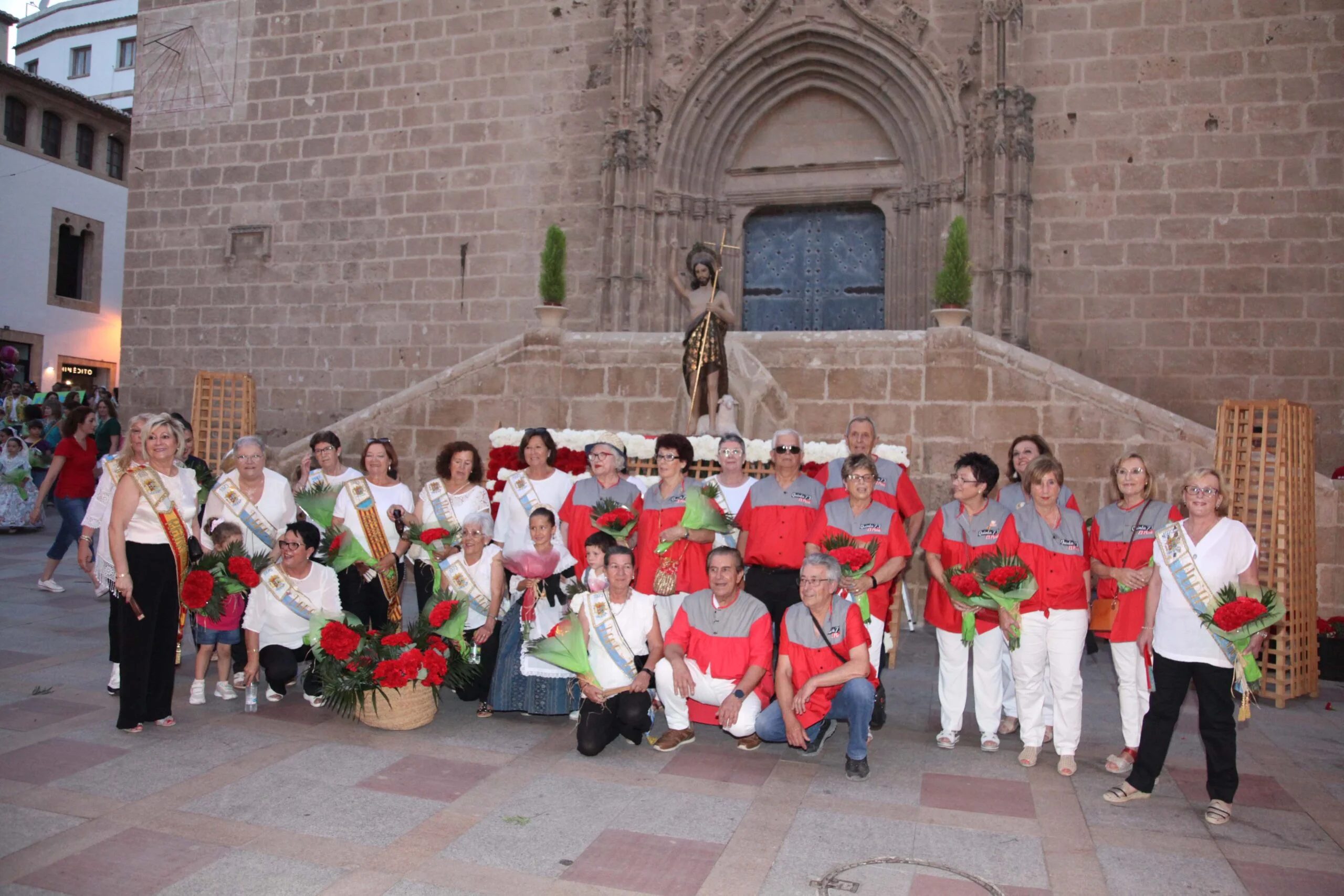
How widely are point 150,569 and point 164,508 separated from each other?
32 cm

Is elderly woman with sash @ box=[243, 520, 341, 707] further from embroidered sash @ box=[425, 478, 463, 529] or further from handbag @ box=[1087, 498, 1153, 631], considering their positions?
handbag @ box=[1087, 498, 1153, 631]

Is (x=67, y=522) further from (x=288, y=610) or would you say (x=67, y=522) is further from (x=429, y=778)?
(x=429, y=778)

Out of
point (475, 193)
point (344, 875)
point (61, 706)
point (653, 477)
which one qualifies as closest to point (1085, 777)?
point (344, 875)

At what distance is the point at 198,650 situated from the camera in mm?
5762

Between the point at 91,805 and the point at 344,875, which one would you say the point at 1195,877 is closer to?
the point at 344,875

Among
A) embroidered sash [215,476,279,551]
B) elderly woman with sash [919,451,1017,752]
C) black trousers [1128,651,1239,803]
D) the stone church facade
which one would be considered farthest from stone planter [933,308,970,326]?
embroidered sash [215,476,279,551]

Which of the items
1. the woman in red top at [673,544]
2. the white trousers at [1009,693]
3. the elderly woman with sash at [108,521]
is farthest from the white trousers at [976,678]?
the elderly woman with sash at [108,521]

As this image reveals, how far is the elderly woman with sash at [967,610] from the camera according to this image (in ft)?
17.0

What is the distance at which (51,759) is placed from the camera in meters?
4.70

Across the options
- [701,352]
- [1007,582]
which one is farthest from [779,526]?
[701,352]

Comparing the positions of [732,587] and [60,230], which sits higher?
[60,230]

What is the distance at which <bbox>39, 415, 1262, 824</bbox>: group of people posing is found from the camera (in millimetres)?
4812

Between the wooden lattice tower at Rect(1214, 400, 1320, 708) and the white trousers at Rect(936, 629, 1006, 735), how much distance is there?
239cm

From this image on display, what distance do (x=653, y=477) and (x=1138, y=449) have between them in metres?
4.02
